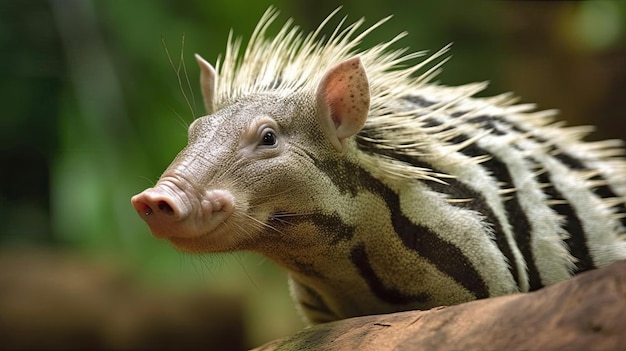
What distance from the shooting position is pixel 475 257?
242 centimetres

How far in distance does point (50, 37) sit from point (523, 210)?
13.0 feet

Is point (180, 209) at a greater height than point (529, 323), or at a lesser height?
greater

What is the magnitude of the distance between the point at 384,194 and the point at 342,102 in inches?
11.9

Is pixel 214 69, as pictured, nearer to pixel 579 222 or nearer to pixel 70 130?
pixel 579 222

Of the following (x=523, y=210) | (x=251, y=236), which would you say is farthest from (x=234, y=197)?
(x=523, y=210)

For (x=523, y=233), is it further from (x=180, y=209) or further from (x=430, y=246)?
(x=180, y=209)

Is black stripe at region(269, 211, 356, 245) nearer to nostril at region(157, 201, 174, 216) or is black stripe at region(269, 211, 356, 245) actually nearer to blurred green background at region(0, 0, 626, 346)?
nostril at region(157, 201, 174, 216)

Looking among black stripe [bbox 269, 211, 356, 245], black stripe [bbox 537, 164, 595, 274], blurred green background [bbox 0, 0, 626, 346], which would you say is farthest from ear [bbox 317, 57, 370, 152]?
blurred green background [bbox 0, 0, 626, 346]

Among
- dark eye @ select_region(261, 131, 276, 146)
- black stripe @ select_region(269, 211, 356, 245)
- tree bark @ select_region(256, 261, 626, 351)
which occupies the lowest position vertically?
tree bark @ select_region(256, 261, 626, 351)

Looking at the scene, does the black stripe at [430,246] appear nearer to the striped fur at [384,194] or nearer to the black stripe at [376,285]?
the striped fur at [384,194]

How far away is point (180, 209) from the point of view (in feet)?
6.85

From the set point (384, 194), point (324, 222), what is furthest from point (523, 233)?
point (324, 222)

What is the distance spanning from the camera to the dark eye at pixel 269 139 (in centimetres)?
233

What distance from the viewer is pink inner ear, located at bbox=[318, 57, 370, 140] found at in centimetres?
236
